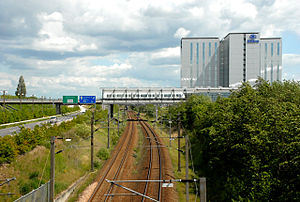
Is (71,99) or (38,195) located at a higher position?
(71,99)

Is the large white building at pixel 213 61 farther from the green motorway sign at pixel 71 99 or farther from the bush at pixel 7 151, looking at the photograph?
the bush at pixel 7 151

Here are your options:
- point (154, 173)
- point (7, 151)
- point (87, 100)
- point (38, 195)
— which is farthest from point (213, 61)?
point (38, 195)

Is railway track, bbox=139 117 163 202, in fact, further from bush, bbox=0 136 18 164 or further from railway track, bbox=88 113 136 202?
bush, bbox=0 136 18 164

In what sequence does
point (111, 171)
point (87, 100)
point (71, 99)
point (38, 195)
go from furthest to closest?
point (71, 99)
point (87, 100)
point (111, 171)
point (38, 195)

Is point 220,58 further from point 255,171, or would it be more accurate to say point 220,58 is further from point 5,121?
point 255,171

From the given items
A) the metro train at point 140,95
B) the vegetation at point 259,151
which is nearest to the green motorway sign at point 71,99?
the metro train at point 140,95

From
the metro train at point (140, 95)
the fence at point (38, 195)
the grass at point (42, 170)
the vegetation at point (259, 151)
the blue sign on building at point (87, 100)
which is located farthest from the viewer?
the metro train at point (140, 95)

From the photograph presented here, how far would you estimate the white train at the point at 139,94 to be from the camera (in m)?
64.2

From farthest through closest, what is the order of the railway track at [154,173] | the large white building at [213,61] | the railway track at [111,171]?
the large white building at [213,61], the railway track at [154,173], the railway track at [111,171]

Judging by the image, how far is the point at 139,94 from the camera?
6488cm

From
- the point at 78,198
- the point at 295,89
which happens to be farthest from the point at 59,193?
the point at 295,89

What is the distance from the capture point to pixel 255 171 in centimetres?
1733

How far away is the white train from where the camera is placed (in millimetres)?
64188

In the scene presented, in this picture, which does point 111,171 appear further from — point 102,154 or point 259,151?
point 259,151
